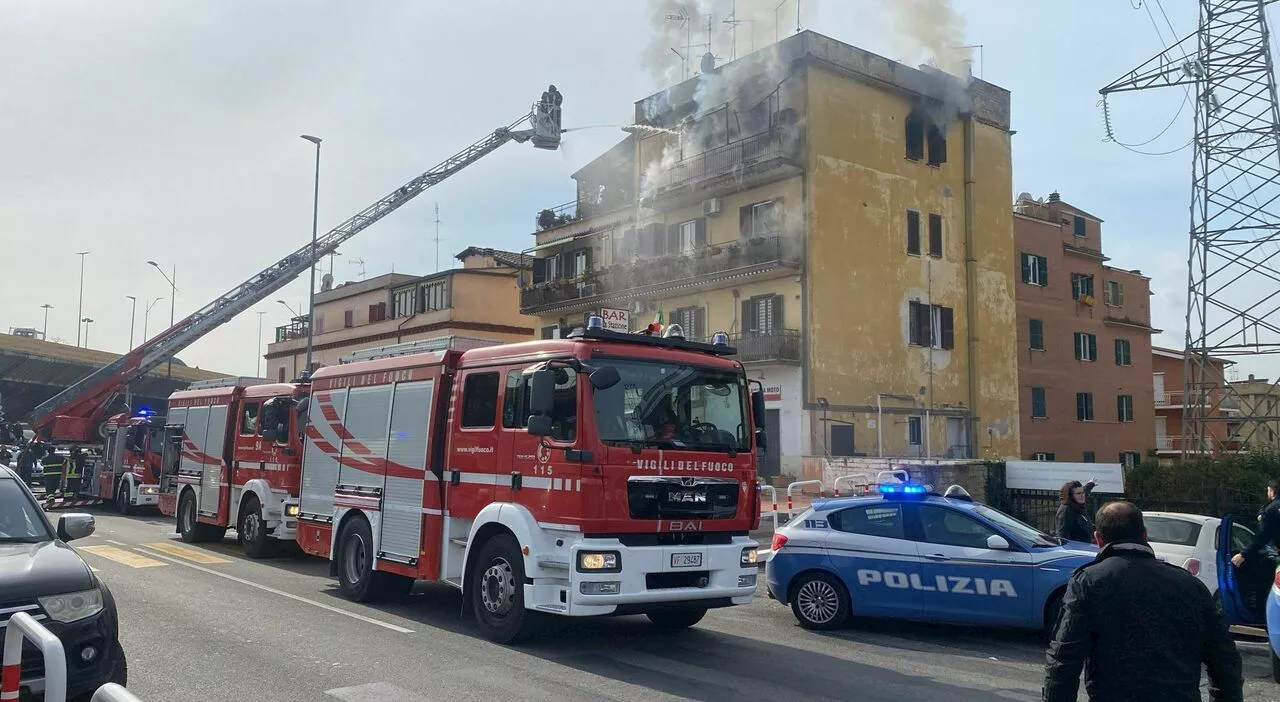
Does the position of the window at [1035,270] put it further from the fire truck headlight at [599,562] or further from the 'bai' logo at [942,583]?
the fire truck headlight at [599,562]

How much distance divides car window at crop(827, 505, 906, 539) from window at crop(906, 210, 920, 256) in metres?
26.7

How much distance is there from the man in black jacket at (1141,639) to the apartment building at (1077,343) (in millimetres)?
39814

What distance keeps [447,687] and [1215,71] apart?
33.6 m

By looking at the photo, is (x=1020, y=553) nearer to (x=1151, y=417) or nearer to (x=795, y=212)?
(x=795, y=212)

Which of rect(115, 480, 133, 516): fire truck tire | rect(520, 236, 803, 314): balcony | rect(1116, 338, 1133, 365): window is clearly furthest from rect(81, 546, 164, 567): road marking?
rect(1116, 338, 1133, 365): window

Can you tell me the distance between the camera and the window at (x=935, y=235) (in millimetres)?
36688

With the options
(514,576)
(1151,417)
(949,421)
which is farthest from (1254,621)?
(1151,417)

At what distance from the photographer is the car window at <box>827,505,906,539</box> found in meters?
10.5

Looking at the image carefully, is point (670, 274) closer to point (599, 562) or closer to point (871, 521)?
point (871, 521)

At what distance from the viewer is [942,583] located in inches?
393

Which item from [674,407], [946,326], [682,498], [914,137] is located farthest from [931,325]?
[682,498]

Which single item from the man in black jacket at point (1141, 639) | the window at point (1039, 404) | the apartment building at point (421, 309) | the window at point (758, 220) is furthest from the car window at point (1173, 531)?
the apartment building at point (421, 309)

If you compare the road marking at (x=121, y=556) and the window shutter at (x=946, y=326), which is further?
the window shutter at (x=946, y=326)

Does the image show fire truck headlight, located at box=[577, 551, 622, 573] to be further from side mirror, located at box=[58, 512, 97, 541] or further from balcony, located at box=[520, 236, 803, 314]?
balcony, located at box=[520, 236, 803, 314]
